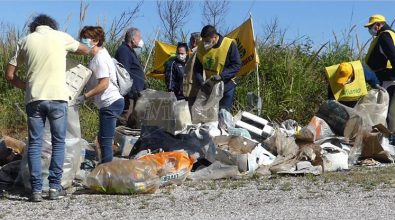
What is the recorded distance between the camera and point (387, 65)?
10094 mm

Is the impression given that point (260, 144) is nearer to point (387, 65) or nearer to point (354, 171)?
point (354, 171)

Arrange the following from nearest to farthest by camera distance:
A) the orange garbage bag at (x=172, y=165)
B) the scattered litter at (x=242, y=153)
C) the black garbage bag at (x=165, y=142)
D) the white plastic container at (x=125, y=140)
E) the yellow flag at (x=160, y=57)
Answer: the orange garbage bag at (x=172, y=165) → the scattered litter at (x=242, y=153) → the black garbage bag at (x=165, y=142) → the white plastic container at (x=125, y=140) → the yellow flag at (x=160, y=57)

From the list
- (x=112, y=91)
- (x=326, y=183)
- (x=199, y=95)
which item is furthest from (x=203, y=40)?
(x=326, y=183)

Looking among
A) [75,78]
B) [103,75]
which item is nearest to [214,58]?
[103,75]

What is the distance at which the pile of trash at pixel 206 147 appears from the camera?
24.6 ft

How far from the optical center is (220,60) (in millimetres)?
9844

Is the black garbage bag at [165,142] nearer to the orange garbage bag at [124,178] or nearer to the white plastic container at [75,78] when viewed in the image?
the orange garbage bag at [124,178]

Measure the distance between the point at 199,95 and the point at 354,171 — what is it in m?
2.40

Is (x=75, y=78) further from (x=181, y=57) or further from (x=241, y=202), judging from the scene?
(x=181, y=57)

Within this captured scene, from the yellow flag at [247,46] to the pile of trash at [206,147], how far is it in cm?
158

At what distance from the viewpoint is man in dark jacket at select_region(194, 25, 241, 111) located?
32.1ft

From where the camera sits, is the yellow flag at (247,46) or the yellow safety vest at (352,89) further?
the yellow flag at (247,46)

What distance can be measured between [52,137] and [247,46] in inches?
195

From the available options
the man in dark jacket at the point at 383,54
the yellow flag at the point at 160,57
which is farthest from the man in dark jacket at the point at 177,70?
the man in dark jacket at the point at 383,54
